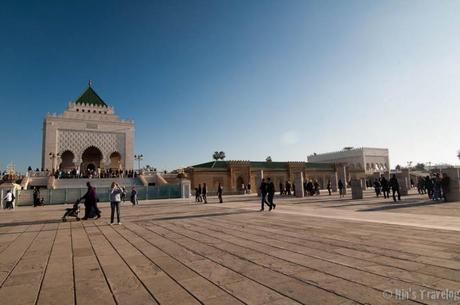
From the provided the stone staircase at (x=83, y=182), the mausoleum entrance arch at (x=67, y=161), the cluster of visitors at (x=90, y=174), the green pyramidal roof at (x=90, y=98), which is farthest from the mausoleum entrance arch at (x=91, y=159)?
the stone staircase at (x=83, y=182)

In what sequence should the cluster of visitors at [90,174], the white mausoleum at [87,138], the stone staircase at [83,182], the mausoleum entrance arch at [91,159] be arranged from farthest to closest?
the mausoleum entrance arch at [91,159], the white mausoleum at [87,138], the cluster of visitors at [90,174], the stone staircase at [83,182]

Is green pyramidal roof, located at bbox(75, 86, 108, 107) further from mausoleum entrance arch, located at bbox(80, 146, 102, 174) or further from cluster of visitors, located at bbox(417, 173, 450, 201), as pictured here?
cluster of visitors, located at bbox(417, 173, 450, 201)

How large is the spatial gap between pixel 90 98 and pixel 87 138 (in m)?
8.51

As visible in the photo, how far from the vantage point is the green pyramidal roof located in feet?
157

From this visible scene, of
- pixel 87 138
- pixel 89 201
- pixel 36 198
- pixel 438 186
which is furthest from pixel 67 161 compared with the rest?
pixel 438 186

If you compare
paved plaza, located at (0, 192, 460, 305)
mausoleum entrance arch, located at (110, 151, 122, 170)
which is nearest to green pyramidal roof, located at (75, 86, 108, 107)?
mausoleum entrance arch, located at (110, 151, 122, 170)

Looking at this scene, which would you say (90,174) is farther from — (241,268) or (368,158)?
(368,158)

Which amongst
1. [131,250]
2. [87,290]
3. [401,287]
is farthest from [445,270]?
[131,250]

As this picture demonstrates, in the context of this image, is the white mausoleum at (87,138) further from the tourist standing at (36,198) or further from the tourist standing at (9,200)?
the tourist standing at (9,200)

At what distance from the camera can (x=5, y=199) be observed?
69.9 feet

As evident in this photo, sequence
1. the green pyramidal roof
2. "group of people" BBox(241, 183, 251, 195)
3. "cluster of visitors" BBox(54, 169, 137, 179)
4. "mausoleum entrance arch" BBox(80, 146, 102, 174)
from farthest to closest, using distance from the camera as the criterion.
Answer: "mausoleum entrance arch" BBox(80, 146, 102, 174) < the green pyramidal roof < "group of people" BBox(241, 183, 251, 195) < "cluster of visitors" BBox(54, 169, 137, 179)

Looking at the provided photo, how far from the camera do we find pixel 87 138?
44469 mm

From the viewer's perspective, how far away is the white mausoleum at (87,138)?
138ft

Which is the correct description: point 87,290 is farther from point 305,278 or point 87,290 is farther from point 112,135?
point 112,135
